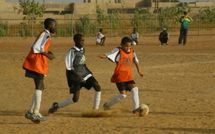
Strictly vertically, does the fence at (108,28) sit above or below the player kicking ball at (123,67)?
below

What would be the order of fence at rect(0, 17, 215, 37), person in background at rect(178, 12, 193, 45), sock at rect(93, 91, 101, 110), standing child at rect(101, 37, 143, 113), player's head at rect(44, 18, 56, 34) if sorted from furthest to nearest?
fence at rect(0, 17, 215, 37) < person in background at rect(178, 12, 193, 45) < standing child at rect(101, 37, 143, 113) < sock at rect(93, 91, 101, 110) < player's head at rect(44, 18, 56, 34)

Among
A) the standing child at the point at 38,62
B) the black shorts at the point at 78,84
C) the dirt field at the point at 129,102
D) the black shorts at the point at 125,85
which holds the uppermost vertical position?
the standing child at the point at 38,62

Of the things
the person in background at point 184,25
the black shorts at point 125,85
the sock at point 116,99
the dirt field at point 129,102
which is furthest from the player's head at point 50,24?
the person in background at point 184,25

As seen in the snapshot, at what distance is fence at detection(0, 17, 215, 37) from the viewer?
166ft

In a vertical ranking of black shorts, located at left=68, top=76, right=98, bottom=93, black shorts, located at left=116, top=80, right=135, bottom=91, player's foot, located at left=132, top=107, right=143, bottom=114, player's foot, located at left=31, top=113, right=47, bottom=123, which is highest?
black shorts, located at left=68, top=76, right=98, bottom=93

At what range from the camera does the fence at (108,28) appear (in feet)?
166

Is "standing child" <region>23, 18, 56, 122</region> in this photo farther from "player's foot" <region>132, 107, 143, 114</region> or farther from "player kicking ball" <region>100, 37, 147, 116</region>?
"player's foot" <region>132, 107, 143, 114</region>

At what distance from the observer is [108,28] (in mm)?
53781

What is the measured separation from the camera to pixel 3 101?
1325cm

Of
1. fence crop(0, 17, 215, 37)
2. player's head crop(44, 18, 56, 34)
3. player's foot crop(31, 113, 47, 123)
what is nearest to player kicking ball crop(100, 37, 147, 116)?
player's head crop(44, 18, 56, 34)

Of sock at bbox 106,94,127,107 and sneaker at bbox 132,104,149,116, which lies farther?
sock at bbox 106,94,127,107

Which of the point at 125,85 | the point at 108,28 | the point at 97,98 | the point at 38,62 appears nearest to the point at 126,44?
the point at 125,85

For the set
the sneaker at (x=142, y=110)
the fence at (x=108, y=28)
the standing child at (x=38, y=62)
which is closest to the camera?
the standing child at (x=38, y=62)

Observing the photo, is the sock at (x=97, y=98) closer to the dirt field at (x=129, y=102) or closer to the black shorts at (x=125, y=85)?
the dirt field at (x=129, y=102)
